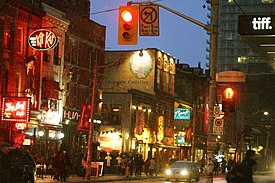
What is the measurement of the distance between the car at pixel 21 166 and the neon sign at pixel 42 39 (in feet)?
54.5

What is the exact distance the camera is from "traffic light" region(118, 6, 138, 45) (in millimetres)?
20516

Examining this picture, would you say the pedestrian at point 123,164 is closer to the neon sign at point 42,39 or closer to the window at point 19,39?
the window at point 19,39

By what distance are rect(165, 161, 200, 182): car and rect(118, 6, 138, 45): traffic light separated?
993 inches

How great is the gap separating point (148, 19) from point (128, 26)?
1435 mm

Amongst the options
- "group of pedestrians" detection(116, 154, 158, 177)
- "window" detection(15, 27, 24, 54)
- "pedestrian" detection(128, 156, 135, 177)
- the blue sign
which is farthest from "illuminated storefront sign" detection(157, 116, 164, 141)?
"window" detection(15, 27, 24, 54)

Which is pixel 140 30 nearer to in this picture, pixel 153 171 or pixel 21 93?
pixel 21 93

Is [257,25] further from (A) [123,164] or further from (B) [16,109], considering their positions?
(A) [123,164]

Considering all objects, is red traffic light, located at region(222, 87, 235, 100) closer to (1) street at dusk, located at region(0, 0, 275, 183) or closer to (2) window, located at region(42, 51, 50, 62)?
(1) street at dusk, located at region(0, 0, 275, 183)

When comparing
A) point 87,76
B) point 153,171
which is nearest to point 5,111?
point 87,76

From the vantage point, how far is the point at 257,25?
14.7 meters

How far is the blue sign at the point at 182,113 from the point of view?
73.9 m

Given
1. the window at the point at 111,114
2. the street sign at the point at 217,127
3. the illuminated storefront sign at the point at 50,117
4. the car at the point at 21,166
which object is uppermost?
the window at the point at 111,114

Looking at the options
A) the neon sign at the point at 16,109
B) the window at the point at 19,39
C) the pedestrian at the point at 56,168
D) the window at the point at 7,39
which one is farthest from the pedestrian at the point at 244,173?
the window at the point at 19,39

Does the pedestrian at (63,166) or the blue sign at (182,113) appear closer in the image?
the pedestrian at (63,166)
